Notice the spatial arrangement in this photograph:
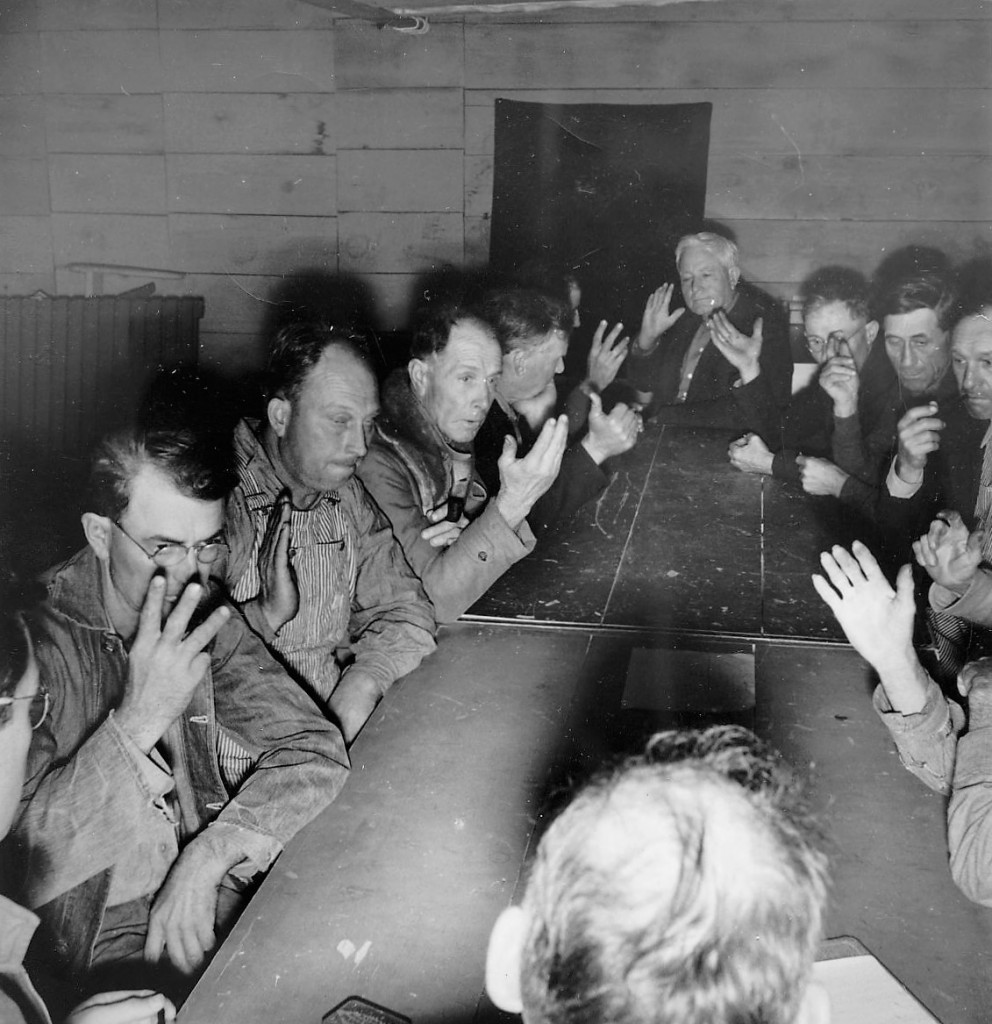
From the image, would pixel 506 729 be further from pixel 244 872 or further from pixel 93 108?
pixel 93 108

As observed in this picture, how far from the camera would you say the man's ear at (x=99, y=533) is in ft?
2.81

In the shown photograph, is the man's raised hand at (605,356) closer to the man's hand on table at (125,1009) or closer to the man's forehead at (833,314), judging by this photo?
the man's forehead at (833,314)

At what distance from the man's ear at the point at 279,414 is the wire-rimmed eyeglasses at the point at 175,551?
0.35 m

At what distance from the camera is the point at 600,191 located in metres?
1.86

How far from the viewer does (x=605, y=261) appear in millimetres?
1918

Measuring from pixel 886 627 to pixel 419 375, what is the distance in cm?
101

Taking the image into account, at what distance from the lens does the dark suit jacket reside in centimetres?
183

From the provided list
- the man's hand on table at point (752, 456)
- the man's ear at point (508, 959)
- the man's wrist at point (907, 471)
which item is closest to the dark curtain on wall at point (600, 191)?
the man's hand on table at point (752, 456)

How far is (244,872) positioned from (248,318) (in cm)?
149

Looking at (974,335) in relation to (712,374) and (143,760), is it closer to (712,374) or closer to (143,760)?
(712,374)

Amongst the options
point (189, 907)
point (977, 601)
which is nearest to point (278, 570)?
point (189, 907)

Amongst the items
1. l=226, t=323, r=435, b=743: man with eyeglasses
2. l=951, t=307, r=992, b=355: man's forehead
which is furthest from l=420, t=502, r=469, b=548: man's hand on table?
l=951, t=307, r=992, b=355: man's forehead

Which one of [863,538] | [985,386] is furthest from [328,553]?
[985,386]

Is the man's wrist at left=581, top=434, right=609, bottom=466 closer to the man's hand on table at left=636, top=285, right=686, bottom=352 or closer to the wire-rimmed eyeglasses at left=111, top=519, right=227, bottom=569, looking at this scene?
the man's hand on table at left=636, top=285, right=686, bottom=352
